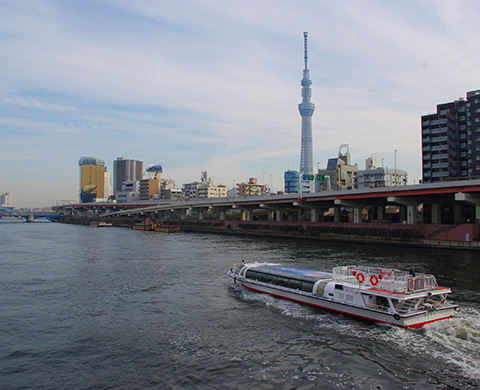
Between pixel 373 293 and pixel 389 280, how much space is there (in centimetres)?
163

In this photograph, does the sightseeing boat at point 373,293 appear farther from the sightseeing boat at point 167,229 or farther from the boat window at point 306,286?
the sightseeing boat at point 167,229

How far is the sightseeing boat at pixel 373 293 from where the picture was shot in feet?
74.8

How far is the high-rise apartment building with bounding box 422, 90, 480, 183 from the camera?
109531mm

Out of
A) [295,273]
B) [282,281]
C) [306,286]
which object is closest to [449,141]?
[295,273]

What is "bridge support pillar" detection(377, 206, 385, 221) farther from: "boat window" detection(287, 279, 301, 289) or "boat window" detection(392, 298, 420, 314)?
"boat window" detection(392, 298, 420, 314)

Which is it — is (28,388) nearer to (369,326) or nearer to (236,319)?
(236,319)

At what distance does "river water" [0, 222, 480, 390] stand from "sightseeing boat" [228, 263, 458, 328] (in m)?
0.65

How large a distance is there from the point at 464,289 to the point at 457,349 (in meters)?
14.2

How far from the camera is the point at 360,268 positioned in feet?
90.7

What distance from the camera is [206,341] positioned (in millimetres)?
21000

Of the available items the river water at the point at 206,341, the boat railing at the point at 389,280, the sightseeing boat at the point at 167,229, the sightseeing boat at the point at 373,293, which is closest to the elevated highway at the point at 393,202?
the sightseeing boat at the point at 167,229

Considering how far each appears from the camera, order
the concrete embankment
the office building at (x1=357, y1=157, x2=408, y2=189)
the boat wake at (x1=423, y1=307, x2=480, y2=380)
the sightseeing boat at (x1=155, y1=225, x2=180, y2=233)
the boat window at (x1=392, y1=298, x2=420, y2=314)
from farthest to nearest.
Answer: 1. the office building at (x1=357, y1=157, x2=408, y2=189)
2. the sightseeing boat at (x1=155, y1=225, x2=180, y2=233)
3. the concrete embankment
4. the boat window at (x1=392, y1=298, x2=420, y2=314)
5. the boat wake at (x1=423, y1=307, x2=480, y2=380)

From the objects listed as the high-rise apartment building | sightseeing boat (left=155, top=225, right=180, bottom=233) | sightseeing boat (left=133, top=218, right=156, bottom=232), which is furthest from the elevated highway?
the high-rise apartment building

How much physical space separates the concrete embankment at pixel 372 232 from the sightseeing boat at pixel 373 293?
37182 millimetres
